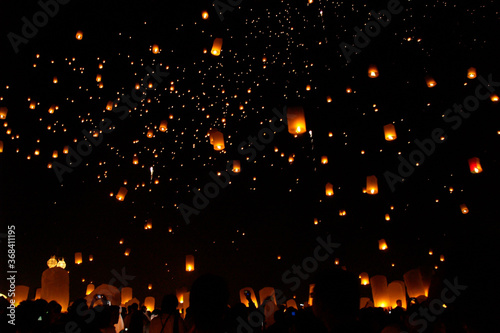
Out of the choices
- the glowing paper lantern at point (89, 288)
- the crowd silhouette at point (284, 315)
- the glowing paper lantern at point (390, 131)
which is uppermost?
the glowing paper lantern at point (390, 131)

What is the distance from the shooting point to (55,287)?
6688 millimetres

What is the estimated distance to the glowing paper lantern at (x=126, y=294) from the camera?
1148cm

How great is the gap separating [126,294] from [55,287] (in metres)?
5.18

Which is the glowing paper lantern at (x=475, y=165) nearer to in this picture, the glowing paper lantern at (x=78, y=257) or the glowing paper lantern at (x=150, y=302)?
the glowing paper lantern at (x=150, y=302)

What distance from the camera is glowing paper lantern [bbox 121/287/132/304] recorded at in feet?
37.7

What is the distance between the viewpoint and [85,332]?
2166mm

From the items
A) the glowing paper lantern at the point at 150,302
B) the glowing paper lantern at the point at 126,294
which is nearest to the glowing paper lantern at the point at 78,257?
the glowing paper lantern at the point at 126,294

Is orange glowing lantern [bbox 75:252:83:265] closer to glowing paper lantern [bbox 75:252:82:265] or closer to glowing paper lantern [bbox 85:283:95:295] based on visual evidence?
glowing paper lantern [bbox 75:252:82:265]

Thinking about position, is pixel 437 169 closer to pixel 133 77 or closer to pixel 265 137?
pixel 265 137

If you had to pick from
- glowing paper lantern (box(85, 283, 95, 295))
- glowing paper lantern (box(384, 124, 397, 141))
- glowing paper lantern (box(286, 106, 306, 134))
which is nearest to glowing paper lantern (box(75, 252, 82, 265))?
glowing paper lantern (box(85, 283, 95, 295))

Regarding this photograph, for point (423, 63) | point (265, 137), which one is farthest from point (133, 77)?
point (423, 63)

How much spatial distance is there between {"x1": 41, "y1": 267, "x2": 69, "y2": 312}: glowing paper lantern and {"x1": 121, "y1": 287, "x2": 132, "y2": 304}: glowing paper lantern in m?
4.90

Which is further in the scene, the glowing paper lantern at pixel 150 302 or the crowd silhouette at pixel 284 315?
the glowing paper lantern at pixel 150 302

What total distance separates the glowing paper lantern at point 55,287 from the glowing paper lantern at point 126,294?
490 cm
